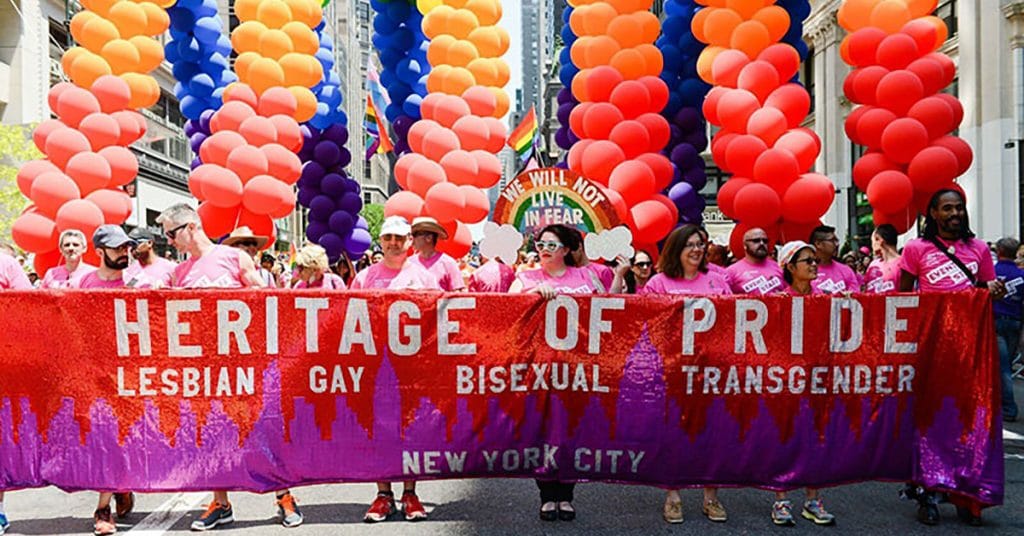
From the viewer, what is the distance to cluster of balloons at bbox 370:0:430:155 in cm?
1234

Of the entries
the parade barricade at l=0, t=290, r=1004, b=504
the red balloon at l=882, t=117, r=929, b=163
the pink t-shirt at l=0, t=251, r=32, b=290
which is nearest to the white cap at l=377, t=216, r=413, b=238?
the parade barricade at l=0, t=290, r=1004, b=504

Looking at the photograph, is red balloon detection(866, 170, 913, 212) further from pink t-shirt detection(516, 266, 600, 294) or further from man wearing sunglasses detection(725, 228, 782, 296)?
pink t-shirt detection(516, 266, 600, 294)

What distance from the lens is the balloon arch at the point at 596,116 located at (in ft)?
27.5

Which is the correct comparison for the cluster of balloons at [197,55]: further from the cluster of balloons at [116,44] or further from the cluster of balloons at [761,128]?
the cluster of balloons at [761,128]

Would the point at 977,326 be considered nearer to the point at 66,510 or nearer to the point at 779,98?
the point at 779,98

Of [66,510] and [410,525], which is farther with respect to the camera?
[66,510]

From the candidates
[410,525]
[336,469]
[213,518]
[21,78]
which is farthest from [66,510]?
[21,78]

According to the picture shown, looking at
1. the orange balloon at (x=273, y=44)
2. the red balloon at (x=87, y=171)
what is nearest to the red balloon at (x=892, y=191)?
the orange balloon at (x=273, y=44)

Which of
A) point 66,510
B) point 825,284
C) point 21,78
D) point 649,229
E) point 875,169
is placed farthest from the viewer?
point 21,78

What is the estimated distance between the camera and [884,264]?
7191 mm

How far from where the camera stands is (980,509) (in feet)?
16.3

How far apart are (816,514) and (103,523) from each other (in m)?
4.00

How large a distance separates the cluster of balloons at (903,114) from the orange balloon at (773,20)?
33.2 inches

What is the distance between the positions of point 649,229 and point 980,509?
4868mm
